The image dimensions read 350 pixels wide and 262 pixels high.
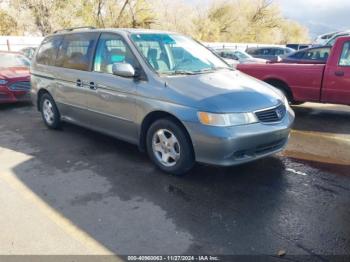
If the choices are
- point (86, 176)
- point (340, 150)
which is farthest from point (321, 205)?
point (86, 176)

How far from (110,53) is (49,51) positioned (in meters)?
1.92

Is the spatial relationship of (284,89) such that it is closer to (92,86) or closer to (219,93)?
(219,93)

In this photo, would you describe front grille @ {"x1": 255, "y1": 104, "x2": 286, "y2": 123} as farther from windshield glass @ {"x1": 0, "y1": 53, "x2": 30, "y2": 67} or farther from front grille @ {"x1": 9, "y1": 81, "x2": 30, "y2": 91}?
windshield glass @ {"x1": 0, "y1": 53, "x2": 30, "y2": 67}

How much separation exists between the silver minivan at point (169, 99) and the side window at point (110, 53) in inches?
0.5

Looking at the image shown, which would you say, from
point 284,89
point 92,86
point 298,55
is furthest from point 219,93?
point 298,55

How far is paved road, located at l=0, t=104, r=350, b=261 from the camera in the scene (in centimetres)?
289

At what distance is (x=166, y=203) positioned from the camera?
139 inches

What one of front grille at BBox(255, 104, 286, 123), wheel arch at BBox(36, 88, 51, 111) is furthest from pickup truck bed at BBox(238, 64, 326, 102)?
wheel arch at BBox(36, 88, 51, 111)

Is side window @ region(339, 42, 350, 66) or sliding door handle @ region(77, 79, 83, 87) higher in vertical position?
side window @ region(339, 42, 350, 66)

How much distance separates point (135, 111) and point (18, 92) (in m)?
5.37

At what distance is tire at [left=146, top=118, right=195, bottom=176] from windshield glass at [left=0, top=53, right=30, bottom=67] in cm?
670

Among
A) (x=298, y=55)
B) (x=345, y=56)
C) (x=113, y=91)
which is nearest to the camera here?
(x=113, y=91)

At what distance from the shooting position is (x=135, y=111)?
4.40 metres

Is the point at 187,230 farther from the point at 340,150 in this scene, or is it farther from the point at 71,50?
the point at 71,50
